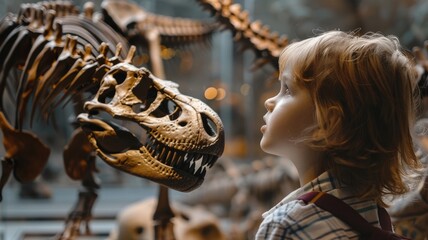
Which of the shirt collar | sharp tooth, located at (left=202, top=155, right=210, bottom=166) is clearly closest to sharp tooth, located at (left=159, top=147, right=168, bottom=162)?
sharp tooth, located at (left=202, top=155, right=210, bottom=166)

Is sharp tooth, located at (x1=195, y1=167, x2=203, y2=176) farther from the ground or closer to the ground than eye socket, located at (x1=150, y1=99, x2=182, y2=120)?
closer to the ground

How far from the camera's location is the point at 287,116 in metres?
1.69

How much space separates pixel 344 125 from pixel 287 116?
0.15 metres

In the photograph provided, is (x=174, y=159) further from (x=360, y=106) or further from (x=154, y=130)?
(x=360, y=106)

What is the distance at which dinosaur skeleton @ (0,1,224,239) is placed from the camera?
1981 millimetres

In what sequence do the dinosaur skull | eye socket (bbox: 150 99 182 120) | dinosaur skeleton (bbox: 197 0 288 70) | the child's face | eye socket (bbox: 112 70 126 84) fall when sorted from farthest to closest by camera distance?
dinosaur skeleton (bbox: 197 0 288 70) < eye socket (bbox: 112 70 126 84) < eye socket (bbox: 150 99 182 120) < the dinosaur skull < the child's face

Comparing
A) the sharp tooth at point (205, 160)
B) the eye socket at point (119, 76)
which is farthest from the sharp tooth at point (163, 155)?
the eye socket at point (119, 76)

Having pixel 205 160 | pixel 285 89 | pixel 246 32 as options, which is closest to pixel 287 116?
pixel 285 89

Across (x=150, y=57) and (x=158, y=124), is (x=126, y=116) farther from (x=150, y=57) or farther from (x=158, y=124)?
(x=150, y=57)

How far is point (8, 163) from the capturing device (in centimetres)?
289

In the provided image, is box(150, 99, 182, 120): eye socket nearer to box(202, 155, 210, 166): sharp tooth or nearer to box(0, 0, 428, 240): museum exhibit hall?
box(0, 0, 428, 240): museum exhibit hall

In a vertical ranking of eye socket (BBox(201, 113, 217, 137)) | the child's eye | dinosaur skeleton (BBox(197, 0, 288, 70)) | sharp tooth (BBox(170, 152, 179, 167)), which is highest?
dinosaur skeleton (BBox(197, 0, 288, 70))

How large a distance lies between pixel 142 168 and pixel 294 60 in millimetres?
562

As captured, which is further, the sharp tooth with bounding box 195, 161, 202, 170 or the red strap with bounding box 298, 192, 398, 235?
the sharp tooth with bounding box 195, 161, 202, 170
